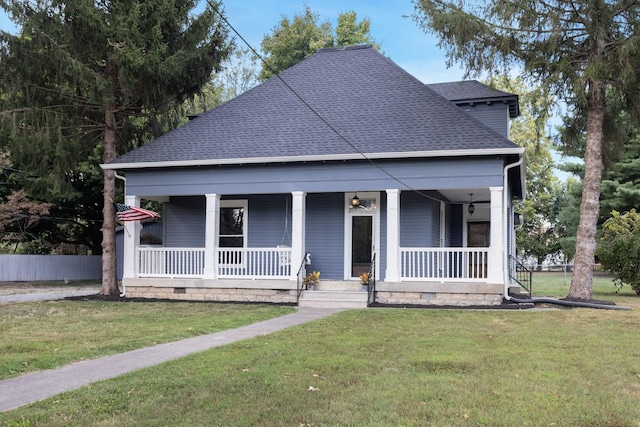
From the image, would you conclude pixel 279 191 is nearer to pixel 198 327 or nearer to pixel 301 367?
pixel 198 327

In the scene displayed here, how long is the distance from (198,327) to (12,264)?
63.1ft

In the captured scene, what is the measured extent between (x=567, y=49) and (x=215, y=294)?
10.6m

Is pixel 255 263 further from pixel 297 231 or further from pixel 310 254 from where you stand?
pixel 297 231

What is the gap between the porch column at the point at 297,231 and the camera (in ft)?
47.5

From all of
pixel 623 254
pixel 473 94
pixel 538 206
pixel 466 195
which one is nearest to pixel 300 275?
pixel 466 195

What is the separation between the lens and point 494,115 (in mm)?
16594

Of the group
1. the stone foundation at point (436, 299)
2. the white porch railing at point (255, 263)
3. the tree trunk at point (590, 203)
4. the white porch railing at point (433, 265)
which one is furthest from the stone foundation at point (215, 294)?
the tree trunk at point (590, 203)

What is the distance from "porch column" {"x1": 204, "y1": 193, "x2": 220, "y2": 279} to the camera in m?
15.0

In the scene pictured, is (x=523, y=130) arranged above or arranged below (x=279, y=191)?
above

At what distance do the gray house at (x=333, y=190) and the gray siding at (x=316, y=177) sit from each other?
1.1 inches

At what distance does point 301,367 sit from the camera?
6293mm

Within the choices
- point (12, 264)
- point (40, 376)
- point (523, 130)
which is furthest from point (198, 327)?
point (523, 130)

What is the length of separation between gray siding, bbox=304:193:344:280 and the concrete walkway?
236 inches

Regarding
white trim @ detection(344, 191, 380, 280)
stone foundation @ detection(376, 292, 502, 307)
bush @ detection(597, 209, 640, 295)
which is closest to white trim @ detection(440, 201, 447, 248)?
white trim @ detection(344, 191, 380, 280)
